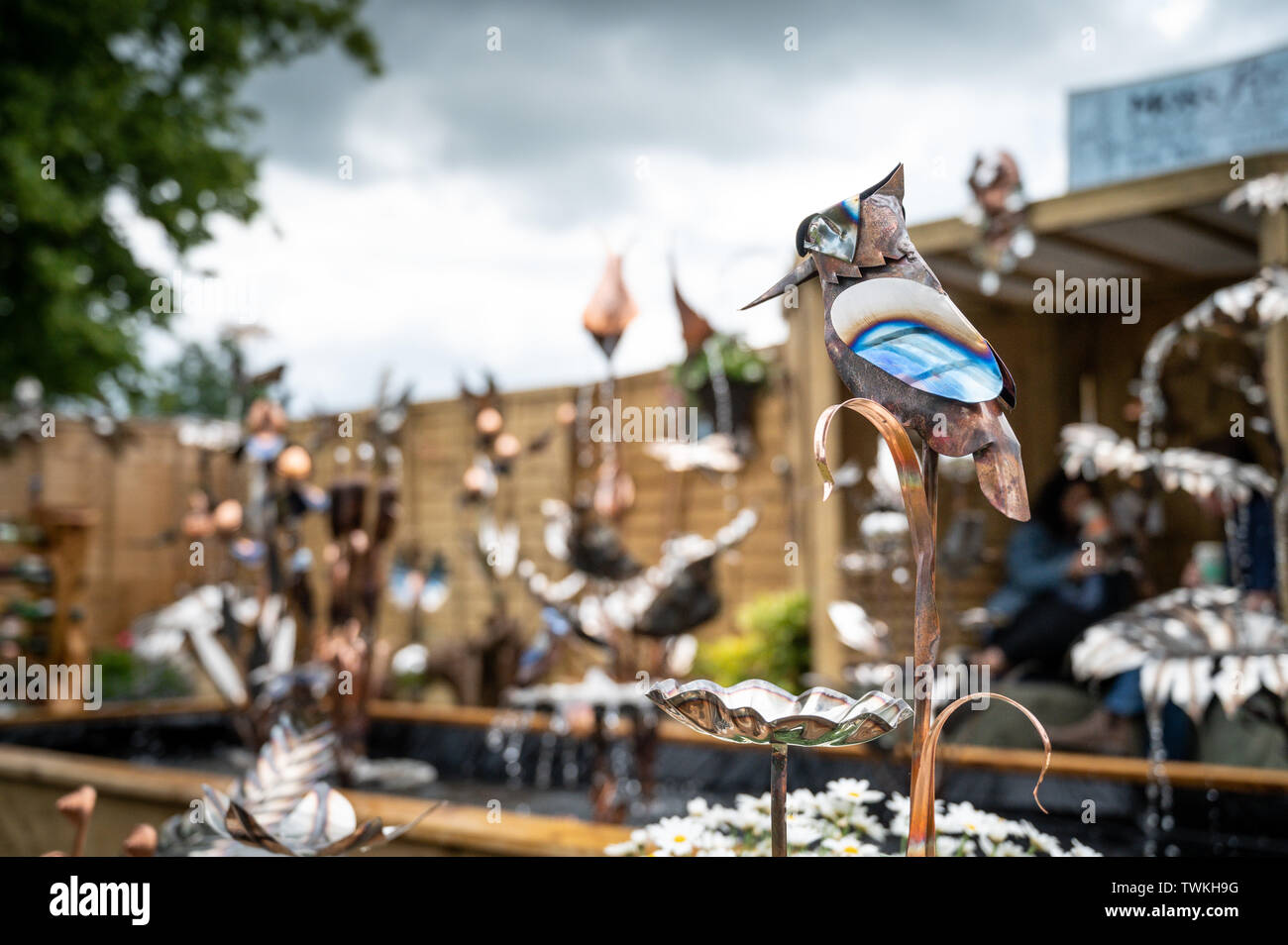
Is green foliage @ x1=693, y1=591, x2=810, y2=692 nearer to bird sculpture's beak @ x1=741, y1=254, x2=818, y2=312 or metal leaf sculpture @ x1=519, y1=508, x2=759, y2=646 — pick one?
metal leaf sculpture @ x1=519, y1=508, x2=759, y2=646

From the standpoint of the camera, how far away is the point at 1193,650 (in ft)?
6.09

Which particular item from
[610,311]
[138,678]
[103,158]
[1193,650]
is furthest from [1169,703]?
[103,158]

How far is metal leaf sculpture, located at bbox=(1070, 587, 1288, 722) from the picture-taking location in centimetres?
172

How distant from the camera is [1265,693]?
227 cm

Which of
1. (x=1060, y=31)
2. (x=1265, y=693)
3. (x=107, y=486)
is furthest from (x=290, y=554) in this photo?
(x=107, y=486)

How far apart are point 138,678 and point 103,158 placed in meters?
3.66

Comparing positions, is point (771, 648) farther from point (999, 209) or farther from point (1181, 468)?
point (1181, 468)

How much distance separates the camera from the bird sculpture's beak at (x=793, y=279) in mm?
772

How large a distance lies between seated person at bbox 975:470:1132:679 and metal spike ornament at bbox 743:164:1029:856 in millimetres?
2921

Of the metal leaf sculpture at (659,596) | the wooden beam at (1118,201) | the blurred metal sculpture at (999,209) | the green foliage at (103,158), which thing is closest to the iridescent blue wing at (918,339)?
the metal leaf sculpture at (659,596)
